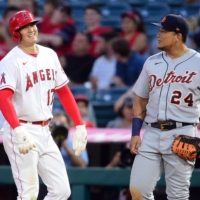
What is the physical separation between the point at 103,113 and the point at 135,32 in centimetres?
154

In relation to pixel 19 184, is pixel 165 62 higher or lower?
higher

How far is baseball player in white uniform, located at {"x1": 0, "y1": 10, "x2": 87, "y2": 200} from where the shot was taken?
A: 4.68 meters

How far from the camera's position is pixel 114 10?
10.5 metres

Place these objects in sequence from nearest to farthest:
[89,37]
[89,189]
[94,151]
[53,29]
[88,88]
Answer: [89,189] < [94,151] < [88,88] < [89,37] < [53,29]

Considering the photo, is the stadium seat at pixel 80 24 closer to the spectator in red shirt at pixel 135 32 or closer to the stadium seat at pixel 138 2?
the stadium seat at pixel 138 2

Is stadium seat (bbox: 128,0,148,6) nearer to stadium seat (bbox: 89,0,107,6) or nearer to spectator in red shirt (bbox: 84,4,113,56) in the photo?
stadium seat (bbox: 89,0,107,6)

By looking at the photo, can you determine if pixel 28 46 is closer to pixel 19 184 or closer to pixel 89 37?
pixel 19 184

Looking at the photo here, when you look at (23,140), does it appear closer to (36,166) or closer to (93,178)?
(36,166)

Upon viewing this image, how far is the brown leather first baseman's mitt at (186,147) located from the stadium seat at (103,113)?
10.5 ft

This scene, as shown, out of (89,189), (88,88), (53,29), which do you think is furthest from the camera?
(53,29)

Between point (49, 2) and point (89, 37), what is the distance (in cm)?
144

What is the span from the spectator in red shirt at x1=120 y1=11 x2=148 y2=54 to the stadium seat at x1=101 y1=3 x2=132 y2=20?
1.50 metres

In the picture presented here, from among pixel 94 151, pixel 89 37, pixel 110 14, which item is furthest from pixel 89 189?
pixel 110 14

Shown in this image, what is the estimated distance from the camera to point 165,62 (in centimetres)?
487
